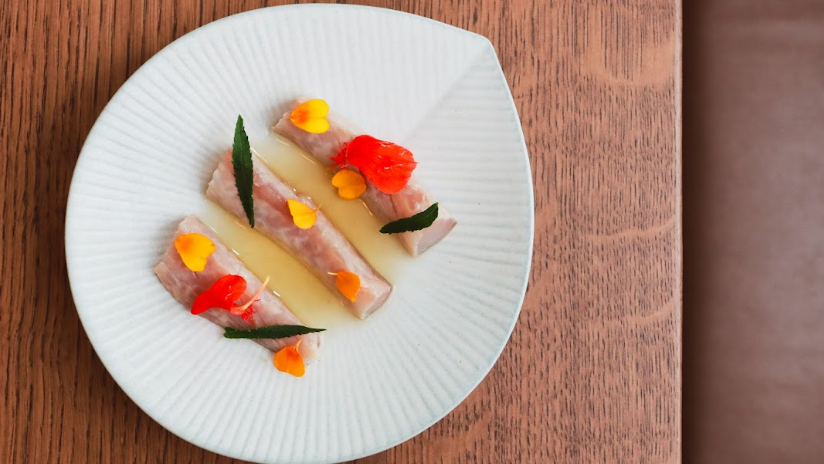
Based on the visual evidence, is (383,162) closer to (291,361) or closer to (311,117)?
(311,117)

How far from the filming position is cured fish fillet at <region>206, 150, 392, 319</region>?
1.08 m

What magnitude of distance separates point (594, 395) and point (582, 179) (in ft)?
1.28

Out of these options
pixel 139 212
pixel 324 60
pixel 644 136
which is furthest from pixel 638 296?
pixel 139 212

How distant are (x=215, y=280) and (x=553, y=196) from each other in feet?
1.98

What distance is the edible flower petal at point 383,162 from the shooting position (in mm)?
1068

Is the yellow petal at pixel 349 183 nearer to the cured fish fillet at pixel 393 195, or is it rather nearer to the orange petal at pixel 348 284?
the cured fish fillet at pixel 393 195

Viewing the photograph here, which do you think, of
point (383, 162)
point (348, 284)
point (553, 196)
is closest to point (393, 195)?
point (383, 162)

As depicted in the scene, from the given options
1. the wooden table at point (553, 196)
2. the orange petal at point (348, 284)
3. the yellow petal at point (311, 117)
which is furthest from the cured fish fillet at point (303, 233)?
the wooden table at point (553, 196)

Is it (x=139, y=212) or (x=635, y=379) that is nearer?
(x=139, y=212)

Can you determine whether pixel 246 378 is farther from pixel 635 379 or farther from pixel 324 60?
pixel 635 379

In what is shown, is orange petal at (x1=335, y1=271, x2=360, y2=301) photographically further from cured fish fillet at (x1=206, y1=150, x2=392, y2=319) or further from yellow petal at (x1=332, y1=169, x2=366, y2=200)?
yellow petal at (x1=332, y1=169, x2=366, y2=200)

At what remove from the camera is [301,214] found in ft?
3.58

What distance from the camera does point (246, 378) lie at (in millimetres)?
1074

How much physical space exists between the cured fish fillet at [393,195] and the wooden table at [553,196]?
0.20 meters
